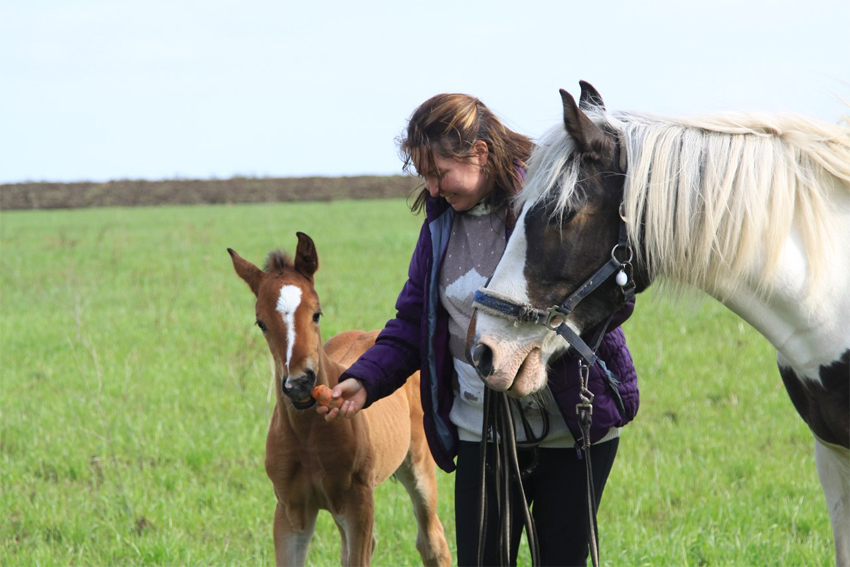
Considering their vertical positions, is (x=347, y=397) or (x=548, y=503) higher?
(x=347, y=397)

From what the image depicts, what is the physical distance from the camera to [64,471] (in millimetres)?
5070

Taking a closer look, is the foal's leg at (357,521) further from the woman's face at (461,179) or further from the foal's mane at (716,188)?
the foal's mane at (716,188)

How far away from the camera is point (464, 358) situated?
267cm

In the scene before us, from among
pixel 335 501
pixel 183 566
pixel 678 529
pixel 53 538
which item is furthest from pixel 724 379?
pixel 53 538

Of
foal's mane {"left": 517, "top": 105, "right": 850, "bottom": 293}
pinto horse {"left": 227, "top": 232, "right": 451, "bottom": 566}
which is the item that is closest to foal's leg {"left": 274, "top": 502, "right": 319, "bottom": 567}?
pinto horse {"left": 227, "top": 232, "right": 451, "bottom": 566}

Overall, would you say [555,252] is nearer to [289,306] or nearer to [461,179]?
[461,179]

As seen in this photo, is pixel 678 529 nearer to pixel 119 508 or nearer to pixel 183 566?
pixel 183 566

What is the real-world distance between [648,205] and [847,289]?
0.62m

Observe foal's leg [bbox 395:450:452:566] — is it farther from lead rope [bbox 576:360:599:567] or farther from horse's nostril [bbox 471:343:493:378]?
horse's nostril [bbox 471:343:493:378]

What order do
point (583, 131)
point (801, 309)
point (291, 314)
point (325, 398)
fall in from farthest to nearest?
1. point (291, 314)
2. point (325, 398)
3. point (801, 309)
4. point (583, 131)

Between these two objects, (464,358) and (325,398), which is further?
(325,398)

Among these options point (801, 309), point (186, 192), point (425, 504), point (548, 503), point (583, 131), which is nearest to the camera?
point (583, 131)

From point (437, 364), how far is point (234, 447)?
3076 millimetres

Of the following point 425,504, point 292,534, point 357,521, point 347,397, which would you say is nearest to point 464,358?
point 347,397
